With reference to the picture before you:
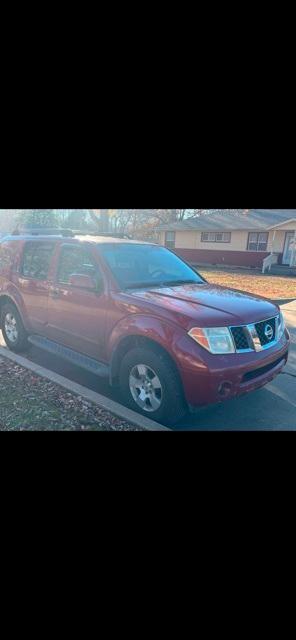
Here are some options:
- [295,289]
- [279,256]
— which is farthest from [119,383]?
[279,256]

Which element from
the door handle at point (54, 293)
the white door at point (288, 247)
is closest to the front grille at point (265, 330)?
the door handle at point (54, 293)

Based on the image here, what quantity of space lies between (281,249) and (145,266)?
18.3 metres

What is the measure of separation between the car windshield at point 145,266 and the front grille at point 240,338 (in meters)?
1.17

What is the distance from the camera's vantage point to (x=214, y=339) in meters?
3.07

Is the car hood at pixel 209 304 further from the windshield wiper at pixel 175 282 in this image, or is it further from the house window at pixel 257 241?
the house window at pixel 257 241

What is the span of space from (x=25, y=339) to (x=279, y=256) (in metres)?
18.5

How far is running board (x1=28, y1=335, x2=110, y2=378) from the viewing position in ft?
12.6

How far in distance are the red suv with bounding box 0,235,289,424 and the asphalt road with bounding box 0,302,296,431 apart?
33cm

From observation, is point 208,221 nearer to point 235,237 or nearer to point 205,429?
point 235,237

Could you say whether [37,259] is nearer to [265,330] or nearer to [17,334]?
[17,334]

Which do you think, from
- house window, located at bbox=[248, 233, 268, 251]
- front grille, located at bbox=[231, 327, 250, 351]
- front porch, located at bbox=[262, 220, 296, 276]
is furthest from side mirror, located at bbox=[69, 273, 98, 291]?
house window, located at bbox=[248, 233, 268, 251]

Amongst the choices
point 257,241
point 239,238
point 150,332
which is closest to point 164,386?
point 150,332

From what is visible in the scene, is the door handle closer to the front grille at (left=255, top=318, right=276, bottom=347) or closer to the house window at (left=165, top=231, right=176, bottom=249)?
the front grille at (left=255, top=318, right=276, bottom=347)

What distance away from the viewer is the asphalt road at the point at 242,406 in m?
3.54
